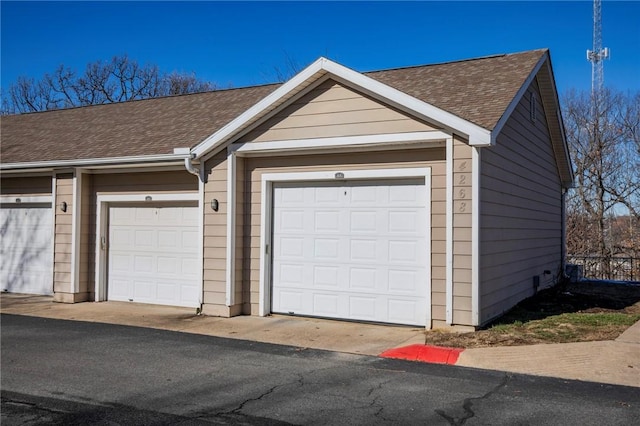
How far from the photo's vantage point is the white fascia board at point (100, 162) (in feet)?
36.4

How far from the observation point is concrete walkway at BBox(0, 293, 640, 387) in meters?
6.79

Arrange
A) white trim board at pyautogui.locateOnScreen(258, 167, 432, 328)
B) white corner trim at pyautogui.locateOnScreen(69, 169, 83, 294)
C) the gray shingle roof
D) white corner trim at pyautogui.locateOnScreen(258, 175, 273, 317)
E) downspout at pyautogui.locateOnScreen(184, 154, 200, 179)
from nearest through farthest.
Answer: white trim board at pyautogui.locateOnScreen(258, 167, 432, 328) < the gray shingle roof < white corner trim at pyautogui.locateOnScreen(258, 175, 273, 317) < downspout at pyautogui.locateOnScreen(184, 154, 200, 179) < white corner trim at pyautogui.locateOnScreen(69, 169, 83, 294)

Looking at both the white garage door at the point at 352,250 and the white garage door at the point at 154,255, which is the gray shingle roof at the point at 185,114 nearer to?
the white garage door at the point at 154,255

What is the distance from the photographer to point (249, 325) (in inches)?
380

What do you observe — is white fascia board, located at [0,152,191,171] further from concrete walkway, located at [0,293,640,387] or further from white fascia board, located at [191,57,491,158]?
concrete walkway, located at [0,293,640,387]

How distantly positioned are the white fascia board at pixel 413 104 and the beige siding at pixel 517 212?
0.67 m

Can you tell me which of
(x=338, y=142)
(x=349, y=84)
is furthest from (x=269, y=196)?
(x=349, y=84)

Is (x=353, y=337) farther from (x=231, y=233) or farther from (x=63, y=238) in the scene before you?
(x=63, y=238)

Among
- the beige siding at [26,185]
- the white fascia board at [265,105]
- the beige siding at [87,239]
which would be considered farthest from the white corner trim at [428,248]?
the beige siding at [26,185]

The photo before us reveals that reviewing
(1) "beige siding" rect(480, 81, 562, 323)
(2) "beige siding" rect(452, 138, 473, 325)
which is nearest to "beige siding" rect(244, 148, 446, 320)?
(2) "beige siding" rect(452, 138, 473, 325)

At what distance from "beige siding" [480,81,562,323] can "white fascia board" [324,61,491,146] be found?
668mm

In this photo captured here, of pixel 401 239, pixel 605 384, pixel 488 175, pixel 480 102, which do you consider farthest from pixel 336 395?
pixel 480 102

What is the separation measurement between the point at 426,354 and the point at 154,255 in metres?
6.70

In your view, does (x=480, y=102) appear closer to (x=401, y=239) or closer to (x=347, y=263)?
(x=401, y=239)
